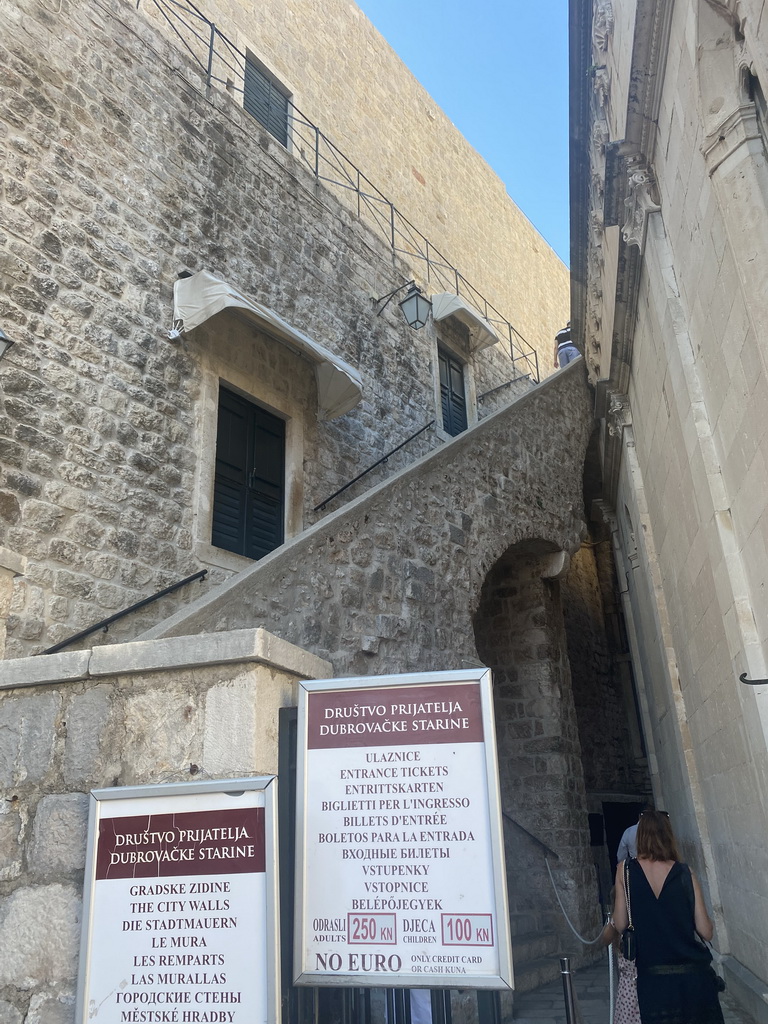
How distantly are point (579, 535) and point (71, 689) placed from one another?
25.2 feet

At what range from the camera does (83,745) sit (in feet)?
9.27

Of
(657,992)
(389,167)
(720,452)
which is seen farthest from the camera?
(389,167)

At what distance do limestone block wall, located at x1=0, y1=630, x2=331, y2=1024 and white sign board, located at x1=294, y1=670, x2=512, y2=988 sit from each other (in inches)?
11.6

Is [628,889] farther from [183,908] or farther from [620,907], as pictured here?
[183,908]

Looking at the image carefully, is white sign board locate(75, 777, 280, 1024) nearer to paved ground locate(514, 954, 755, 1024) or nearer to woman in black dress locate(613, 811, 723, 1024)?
woman in black dress locate(613, 811, 723, 1024)

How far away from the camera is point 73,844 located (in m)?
2.71

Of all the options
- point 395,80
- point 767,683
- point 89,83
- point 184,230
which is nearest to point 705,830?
point 767,683

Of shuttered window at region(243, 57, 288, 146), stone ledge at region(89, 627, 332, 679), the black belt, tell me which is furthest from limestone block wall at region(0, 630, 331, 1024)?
shuttered window at region(243, 57, 288, 146)

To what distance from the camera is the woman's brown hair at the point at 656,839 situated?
11.6ft

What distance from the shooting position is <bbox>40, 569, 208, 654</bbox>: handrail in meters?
5.42

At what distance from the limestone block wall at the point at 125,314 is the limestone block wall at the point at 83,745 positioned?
259 cm

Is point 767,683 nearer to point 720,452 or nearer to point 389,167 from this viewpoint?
point 720,452

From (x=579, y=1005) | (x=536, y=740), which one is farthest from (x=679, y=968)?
(x=536, y=740)

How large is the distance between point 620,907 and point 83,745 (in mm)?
2569
